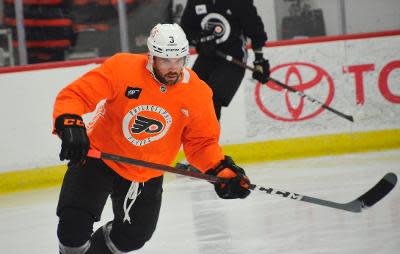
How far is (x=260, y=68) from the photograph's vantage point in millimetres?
5445

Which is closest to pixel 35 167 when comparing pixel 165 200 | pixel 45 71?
pixel 45 71

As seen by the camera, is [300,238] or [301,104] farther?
[301,104]

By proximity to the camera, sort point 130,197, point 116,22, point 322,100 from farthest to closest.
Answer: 1. point 322,100
2. point 116,22
3. point 130,197

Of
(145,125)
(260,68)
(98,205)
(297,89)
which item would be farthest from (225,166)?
(297,89)

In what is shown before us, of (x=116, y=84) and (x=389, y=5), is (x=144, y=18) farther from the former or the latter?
(x=116, y=84)

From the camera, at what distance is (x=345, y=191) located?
4.83 metres

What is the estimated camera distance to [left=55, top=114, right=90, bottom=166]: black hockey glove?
2.66 meters

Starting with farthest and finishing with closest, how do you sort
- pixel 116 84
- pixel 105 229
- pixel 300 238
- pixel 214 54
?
pixel 214 54, pixel 300 238, pixel 105 229, pixel 116 84

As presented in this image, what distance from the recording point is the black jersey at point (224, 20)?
5.28 metres

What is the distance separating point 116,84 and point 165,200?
206cm

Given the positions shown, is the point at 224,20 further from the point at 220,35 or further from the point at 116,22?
the point at 116,22

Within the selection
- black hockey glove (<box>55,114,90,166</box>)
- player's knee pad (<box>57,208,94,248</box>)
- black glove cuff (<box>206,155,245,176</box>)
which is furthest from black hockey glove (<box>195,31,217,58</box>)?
black hockey glove (<box>55,114,90,166</box>)

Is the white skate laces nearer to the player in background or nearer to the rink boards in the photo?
the player in background

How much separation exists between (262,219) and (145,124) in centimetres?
142
